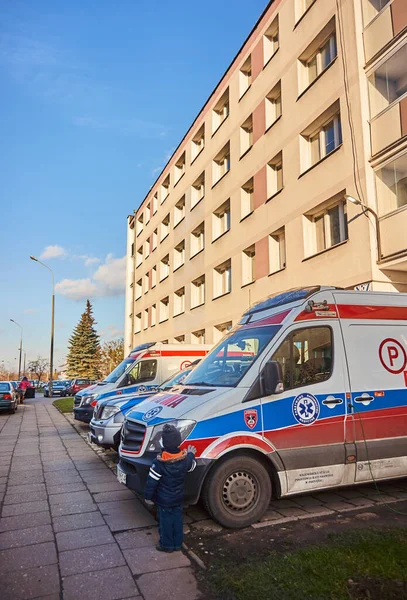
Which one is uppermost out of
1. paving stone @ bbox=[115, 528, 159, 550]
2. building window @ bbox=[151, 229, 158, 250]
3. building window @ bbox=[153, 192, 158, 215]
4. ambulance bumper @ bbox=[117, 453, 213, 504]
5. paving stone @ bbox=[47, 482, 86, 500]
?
building window @ bbox=[153, 192, 158, 215]

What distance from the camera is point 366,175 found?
12109mm

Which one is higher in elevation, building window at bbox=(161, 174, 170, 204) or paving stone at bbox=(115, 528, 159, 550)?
building window at bbox=(161, 174, 170, 204)

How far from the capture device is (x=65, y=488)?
22.0 ft

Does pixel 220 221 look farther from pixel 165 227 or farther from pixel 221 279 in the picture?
pixel 165 227

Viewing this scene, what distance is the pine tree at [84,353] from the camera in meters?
63.6

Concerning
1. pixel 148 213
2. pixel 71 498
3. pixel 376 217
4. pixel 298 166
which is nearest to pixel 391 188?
pixel 376 217

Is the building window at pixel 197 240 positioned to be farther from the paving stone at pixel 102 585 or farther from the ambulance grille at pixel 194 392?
the paving stone at pixel 102 585

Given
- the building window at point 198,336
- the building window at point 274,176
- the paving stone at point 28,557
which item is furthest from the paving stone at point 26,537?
the building window at point 198,336

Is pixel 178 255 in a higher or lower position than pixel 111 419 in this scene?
higher

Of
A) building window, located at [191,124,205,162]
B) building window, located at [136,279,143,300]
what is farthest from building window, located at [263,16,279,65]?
building window, located at [136,279,143,300]

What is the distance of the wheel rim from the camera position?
15.8 ft

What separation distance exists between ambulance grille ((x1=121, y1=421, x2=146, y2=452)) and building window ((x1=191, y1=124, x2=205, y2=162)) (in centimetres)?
2211

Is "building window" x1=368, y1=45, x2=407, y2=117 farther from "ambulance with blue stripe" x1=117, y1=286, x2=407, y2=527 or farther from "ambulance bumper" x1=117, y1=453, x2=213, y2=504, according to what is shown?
"ambulance bumper" x1=117, y1=453, x2=213, y2=504

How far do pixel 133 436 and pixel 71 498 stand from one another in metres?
1.59
